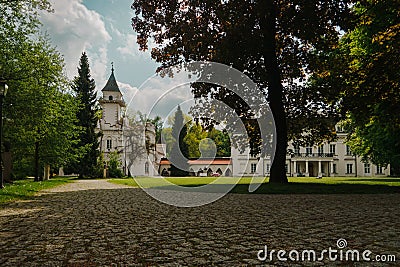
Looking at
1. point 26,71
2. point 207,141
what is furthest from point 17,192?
point 207,141

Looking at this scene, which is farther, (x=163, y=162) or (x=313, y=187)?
(x=163, y=162)

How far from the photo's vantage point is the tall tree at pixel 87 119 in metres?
46.7

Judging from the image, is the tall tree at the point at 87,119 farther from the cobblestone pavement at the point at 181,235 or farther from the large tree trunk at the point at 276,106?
the cobblestone pavement at the point at 181,235

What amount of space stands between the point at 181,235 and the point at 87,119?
149 ft

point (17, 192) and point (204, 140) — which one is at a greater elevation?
point (204, 140)

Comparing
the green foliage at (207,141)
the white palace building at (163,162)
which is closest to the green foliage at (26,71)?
the green foliage at (207,141)

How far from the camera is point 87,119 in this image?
4866cm

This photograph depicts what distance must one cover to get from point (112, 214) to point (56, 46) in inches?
685

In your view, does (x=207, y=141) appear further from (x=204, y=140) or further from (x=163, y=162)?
(x=163, y=162)

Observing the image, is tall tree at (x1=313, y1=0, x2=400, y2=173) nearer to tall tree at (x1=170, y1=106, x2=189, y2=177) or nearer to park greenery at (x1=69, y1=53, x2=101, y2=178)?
tall tree at (x1=170, y1=106, x2=189, y2=177)
